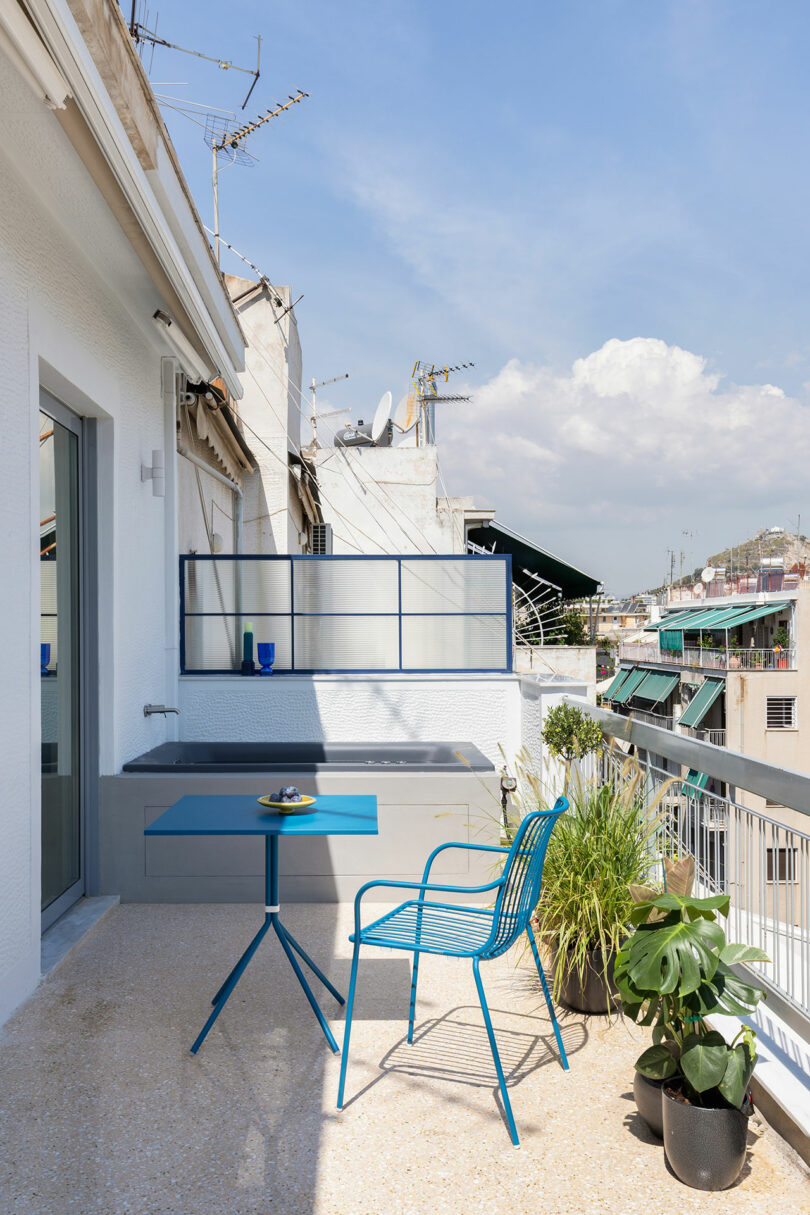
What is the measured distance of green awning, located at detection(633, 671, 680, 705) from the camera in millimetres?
41812

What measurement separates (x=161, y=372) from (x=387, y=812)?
3.11 meters

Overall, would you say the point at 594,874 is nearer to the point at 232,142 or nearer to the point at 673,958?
the point at 673,958

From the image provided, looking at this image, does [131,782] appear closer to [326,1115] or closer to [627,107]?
[326,1115]

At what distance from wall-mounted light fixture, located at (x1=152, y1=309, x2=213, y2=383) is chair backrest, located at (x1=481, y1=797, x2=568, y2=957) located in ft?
11.6

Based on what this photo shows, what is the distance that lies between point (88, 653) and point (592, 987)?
9.36 ft

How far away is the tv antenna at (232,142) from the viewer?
1066cm

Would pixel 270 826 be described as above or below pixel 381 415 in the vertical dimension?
below

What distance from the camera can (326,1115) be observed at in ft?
7.64

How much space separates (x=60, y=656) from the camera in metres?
3.96

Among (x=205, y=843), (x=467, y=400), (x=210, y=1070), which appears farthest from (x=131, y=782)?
(x=467, y=400)

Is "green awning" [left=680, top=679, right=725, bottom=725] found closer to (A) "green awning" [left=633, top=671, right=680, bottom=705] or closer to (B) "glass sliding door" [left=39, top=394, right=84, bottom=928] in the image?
(A) "green awning" [left=633, top=671, right=680, bottom=705]

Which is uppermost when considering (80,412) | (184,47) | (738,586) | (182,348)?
(184,47)

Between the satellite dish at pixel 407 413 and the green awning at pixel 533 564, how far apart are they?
6.23 meters

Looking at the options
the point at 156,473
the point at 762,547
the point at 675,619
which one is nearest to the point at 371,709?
the point at 156,473
